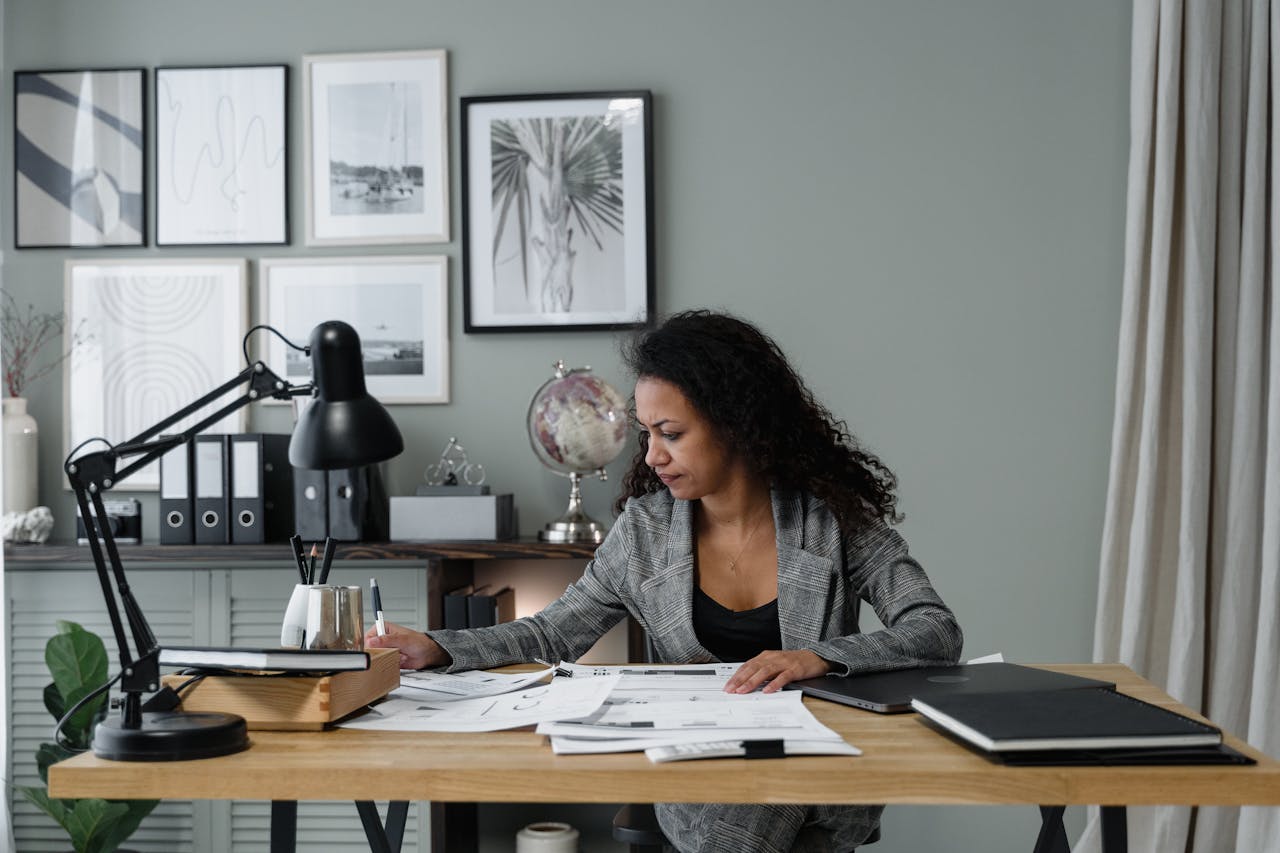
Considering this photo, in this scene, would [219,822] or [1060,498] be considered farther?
[1060,498]

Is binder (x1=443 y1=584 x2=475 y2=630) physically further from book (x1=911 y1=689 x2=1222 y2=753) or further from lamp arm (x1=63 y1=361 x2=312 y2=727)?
book (x1=911 y1=689 x2=1222 y2=753)

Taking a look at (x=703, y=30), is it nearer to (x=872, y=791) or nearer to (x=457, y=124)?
(x=457, y=124)

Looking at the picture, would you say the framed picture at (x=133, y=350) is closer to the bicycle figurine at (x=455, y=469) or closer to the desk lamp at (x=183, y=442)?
the bicycle figurine at (x=455, y=469)

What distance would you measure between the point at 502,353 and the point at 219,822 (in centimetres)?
130

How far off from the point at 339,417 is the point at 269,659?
0.28 m

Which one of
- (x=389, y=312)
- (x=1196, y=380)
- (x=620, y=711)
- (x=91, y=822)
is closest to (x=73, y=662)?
(x=91, y=822)

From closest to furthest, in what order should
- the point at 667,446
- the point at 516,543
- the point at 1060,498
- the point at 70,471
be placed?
1. the point at 70,471
2. the point at 667,446
3. the point at 516,543
4. the point at 1060,498

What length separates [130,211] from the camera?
3139 millimetres

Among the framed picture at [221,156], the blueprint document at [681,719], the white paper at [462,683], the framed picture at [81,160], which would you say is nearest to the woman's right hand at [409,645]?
the white paper at [462,683]

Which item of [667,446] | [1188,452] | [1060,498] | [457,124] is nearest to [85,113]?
[457,124]

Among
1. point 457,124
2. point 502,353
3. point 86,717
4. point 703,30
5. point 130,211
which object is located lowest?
point 86,717

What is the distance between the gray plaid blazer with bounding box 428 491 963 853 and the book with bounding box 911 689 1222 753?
0.29 meters

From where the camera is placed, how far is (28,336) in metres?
3.14

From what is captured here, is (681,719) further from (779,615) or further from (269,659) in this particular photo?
(779,615)
